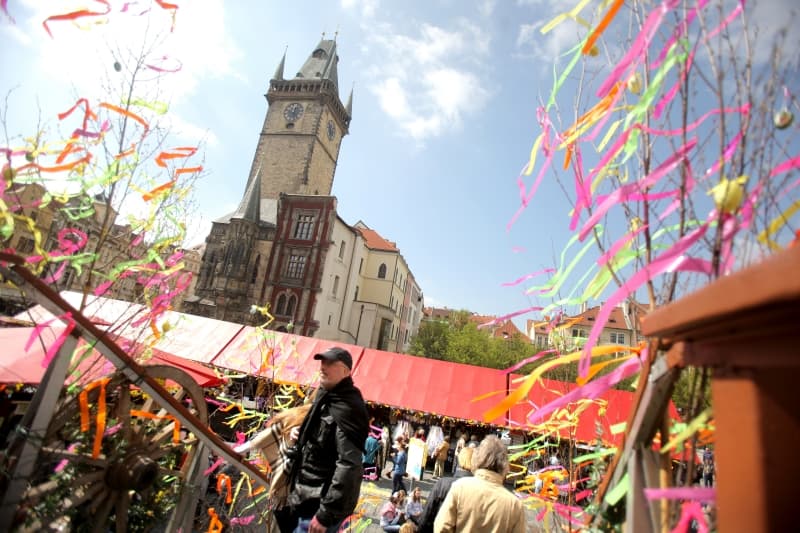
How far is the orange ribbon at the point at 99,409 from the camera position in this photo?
6.18 ft

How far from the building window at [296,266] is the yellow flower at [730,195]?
103ft

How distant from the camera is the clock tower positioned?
3819cm

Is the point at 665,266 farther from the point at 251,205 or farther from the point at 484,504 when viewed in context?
the point at 251,205

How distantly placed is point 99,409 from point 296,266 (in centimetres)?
3059

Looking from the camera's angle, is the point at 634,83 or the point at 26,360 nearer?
the point at 634,83

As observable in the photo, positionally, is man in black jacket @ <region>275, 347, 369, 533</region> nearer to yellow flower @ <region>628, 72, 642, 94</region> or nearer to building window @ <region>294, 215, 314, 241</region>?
yellow flower @ <region>628, 72, 642, 94</region>

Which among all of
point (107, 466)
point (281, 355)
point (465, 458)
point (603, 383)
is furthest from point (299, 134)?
point (603, 383)

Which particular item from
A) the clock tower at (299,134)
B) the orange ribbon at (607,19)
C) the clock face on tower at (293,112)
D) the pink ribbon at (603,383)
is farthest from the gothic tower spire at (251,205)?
the pink ribbon at (603,383)

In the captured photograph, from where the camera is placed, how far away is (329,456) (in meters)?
2.43

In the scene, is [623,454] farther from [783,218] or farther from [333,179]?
[333,179]

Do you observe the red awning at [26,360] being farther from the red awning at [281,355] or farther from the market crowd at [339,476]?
the red awning at [281,355]

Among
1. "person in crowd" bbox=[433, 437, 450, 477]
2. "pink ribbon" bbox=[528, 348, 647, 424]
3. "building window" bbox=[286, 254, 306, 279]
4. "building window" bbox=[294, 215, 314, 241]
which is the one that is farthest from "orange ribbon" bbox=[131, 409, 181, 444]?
"building window" bbox=[294, 215, 314, 241]

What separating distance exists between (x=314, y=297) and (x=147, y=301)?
2796cm

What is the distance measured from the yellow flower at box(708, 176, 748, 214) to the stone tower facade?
29.2 m
